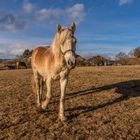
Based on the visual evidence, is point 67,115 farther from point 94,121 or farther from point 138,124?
point 138,124

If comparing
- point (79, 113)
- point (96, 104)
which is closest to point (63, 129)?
point (79, 113)

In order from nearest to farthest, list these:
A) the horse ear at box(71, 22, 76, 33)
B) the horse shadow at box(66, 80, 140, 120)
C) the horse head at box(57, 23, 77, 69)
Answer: the horse head at box(57, 23, 77, 69) < the horse ear at box(71, 22, 76, 33) < the horse shadow at box(66, 80, 140, 120)

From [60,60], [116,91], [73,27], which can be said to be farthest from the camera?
[116,91]

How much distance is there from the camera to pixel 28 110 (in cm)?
791

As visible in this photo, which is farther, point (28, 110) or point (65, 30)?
point (28, 110)

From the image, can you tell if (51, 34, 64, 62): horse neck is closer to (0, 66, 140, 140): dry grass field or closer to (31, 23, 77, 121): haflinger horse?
(31, 23, 77, 121): haflinger horse

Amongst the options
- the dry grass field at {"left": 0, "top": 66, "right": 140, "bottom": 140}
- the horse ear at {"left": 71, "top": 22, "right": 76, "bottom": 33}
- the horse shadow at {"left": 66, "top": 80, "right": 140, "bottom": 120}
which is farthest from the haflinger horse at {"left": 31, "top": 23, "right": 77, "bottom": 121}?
the horse shadow at {"left": 66, "top": 80, "right": 140, "bottom": 120}

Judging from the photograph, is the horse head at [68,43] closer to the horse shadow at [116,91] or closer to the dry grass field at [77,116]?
the dry grass field at [77,116]

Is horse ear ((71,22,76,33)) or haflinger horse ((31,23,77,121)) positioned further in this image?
horse ear ((71,22,76,33))

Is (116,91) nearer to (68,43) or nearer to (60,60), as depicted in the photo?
(60,60)

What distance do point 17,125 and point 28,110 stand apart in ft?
4.33

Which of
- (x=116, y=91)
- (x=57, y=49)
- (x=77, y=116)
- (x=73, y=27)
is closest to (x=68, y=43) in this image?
(x=73, y=27)

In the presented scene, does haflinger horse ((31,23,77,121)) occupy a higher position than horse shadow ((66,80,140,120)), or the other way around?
haflinger horse ((31,23,77,121))

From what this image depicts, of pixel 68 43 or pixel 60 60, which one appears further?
pixel 60 60
